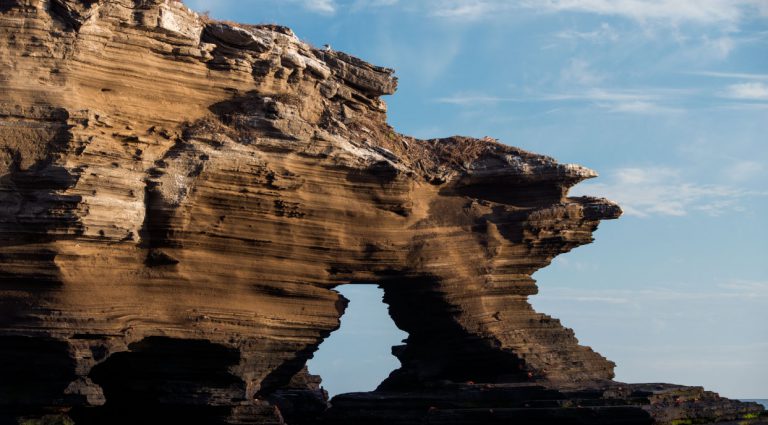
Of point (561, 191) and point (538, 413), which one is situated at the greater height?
point (561, 191)

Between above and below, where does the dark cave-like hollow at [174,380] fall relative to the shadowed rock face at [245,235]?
below

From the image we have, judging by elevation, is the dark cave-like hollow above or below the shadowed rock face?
below

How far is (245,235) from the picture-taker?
28156mm

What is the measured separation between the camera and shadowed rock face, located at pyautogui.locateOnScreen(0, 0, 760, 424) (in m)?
24.8

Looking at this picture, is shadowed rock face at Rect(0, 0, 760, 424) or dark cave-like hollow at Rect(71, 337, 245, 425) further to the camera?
dark cave-like hollow at Rect(71, 337, 245, 425)

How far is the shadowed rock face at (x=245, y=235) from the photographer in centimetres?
2480

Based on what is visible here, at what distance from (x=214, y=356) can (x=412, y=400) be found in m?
6.20

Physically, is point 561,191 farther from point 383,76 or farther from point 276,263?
point 276,263

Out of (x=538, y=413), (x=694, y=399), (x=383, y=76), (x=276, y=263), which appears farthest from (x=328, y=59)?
(x=694, y=399)

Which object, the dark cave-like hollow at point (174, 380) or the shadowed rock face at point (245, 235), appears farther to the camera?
the dark cave-like hollow at point (174, 380)

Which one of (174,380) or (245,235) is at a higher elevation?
(245,235)

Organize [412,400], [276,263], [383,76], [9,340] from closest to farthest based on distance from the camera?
[9,340] → [276,263] → [412,400] → [383,76]

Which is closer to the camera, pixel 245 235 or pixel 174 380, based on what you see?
pixel 174 380

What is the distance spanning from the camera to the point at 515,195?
34.3 meters
